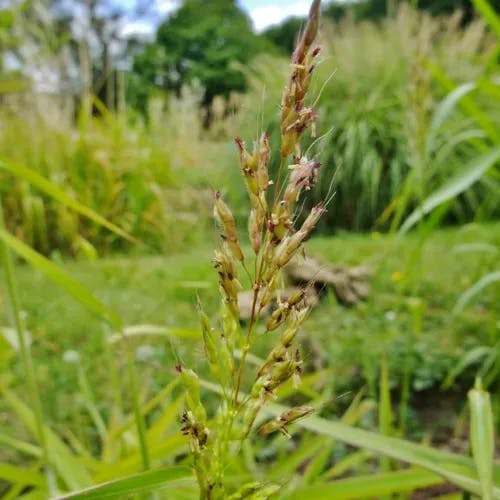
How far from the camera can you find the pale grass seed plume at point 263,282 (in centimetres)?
34

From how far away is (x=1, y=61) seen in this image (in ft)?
5.52

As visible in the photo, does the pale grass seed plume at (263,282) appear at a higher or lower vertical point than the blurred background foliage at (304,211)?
higher

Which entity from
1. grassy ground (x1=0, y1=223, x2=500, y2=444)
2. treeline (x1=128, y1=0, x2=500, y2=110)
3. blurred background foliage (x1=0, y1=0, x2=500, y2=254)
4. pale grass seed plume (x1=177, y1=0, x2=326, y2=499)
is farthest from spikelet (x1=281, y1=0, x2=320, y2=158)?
treeline (x1=128, y1=0, x2=500, y2=110)

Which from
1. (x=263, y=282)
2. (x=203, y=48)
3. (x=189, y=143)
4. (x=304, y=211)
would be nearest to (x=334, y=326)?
(x=263, y=282)

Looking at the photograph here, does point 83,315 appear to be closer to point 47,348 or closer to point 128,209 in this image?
point 47,348

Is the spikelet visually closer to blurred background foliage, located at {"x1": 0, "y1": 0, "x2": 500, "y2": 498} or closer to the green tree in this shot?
blurred background foliage, located at {"x1": 0, "y1": 0, "x2": 500, "y2": 498}

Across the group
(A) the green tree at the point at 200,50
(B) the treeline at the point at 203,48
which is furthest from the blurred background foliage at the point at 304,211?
(A) the green tree at the point at 200,50

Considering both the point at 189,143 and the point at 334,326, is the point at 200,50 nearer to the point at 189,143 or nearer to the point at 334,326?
the point at 189,143

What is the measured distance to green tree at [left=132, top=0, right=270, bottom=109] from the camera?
48.2 ft

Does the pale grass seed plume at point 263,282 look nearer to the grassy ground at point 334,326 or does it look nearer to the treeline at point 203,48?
the grassy ground at point 334,326

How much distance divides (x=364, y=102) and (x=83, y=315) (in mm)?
4356

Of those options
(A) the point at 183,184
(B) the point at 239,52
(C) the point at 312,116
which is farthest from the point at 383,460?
(B) the point at 239,52

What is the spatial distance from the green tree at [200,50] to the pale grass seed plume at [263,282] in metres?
11.8

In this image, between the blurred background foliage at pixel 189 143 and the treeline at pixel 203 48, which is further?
the treeline at pixel 203 48
